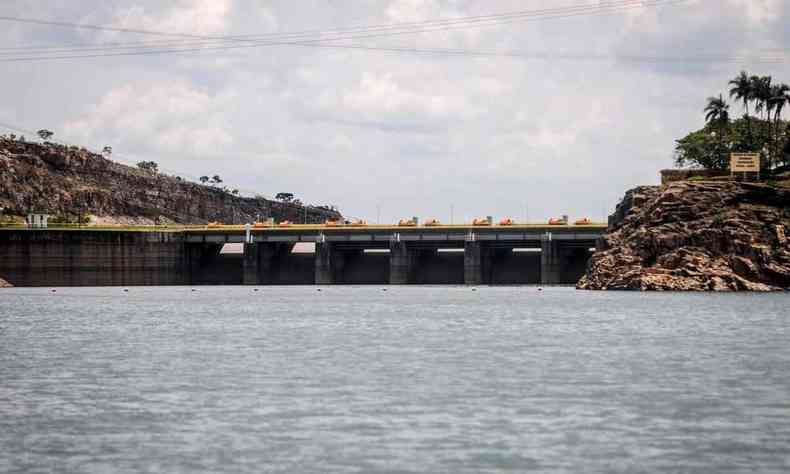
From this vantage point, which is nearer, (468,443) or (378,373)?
(468,443)

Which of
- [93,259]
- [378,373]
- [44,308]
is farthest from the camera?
[93,259]

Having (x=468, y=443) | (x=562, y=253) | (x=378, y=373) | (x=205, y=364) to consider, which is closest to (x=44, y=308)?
(x=205, y=364)

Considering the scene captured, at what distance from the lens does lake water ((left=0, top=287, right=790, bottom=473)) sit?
29.9 m

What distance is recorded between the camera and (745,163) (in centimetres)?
15375

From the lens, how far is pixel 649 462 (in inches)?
1140

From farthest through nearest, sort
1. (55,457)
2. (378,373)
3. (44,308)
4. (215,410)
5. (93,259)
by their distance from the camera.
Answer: (93,259)
(44,308)
(378,373)
(215,410)
(55,457)

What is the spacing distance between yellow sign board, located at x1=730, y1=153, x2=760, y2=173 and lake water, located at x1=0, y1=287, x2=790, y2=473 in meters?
74.8

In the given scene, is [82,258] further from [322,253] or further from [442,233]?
[442,233]

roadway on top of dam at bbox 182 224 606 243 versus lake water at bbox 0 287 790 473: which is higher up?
roadway on top of dam at bbox 182 224 606 243

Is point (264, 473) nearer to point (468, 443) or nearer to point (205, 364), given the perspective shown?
point (468, 443)

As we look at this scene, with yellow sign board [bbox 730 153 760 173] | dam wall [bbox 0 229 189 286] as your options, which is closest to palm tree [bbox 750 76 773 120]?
yellow sign board [bbox 730 153 760 173]

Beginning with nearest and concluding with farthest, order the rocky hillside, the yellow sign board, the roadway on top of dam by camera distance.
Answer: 1. the rocky hillside
2. the yellow sign board
3. the roadway on top of dam

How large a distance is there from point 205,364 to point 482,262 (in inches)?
5512

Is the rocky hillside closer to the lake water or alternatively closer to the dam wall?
the lake water
